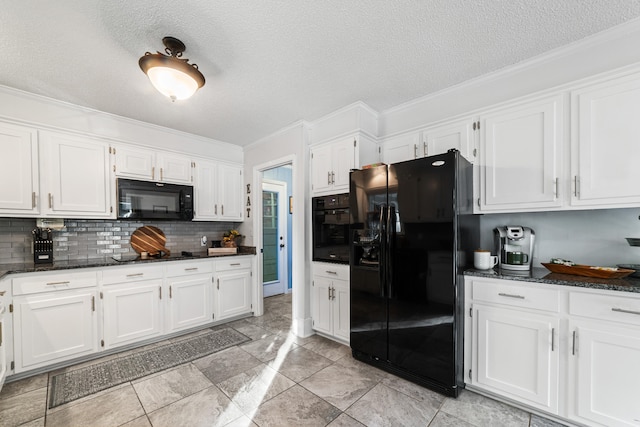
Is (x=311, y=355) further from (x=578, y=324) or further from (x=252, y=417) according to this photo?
(x=578, y=324)

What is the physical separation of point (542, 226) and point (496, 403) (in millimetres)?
1447

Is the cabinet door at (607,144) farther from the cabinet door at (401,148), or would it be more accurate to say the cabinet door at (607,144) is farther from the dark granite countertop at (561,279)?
the cabinet door at (401,148)

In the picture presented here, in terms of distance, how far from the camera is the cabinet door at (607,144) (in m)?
1.65

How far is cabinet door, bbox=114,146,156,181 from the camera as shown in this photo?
3039 mm

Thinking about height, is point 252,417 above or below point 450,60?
below

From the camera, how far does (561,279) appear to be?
1.72 metres

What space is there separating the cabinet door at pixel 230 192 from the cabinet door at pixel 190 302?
102 centimetres

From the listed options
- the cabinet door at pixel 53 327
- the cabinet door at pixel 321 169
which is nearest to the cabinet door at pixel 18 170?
the cabinet door at pixel 53 327

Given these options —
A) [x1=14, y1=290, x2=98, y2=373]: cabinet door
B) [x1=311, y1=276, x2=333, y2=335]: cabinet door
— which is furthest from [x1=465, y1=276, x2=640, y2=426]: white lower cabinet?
[x1=14, y1=290, x2=98, y2=373]: cabinet door

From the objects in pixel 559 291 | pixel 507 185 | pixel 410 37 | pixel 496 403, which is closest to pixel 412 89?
pixel 410 37

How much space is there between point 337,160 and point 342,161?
2.9 inches

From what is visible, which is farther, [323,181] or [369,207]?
[323,181]

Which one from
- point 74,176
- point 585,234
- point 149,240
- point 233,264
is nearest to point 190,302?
point 233,264

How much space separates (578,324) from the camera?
163 cm
